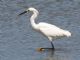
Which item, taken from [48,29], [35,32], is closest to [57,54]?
[48,29]

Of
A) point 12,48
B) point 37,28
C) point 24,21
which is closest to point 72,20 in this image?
point 24,21

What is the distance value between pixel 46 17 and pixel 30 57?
4.41 m

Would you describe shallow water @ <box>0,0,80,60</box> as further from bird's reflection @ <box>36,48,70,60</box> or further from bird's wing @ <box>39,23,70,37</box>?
bird's wing @ <box>39,23,70,37</box>

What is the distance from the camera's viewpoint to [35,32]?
49.0ft

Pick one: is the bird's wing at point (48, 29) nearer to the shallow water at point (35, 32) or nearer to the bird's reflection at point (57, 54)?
the shallow water at point (35, 32)

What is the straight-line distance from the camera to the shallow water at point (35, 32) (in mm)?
12825

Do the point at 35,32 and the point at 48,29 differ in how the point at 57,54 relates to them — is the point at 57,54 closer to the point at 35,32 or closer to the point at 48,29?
the point at 48,29

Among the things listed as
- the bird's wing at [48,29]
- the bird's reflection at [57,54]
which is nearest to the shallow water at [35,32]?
the bird's reflection at [57,54]

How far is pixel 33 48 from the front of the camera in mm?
13352

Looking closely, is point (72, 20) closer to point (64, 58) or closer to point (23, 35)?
point (23, 35)

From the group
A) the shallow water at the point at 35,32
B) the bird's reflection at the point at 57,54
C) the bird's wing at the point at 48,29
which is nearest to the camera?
the bird's reflection at the point at 57,54

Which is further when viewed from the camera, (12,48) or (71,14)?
(71,14)

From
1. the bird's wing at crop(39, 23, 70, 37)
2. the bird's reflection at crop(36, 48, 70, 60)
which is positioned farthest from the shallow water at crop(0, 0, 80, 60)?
the bird's wing at crop(39, 23, 70, 37)

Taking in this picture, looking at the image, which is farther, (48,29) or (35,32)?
(35,32)
